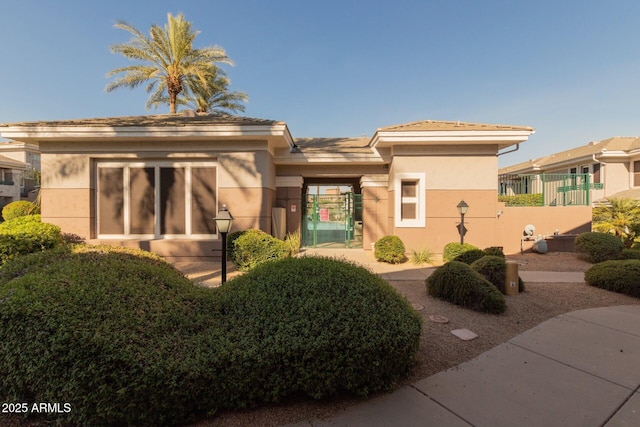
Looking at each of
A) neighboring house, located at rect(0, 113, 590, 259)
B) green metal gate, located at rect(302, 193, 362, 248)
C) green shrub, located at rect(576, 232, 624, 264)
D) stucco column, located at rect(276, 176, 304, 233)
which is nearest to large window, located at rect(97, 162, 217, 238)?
neighboring house, located at rect(0, 113, 590, 259)

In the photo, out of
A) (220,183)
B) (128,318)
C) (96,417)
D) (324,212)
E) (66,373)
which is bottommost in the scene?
(96,417)

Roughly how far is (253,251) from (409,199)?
554cm

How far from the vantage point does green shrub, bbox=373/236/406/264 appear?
8617 millimetres

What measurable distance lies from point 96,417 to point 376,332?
2.25 metres

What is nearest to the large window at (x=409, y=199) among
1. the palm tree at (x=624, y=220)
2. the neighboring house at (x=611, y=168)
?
the palm tree at (x=624, y=220)

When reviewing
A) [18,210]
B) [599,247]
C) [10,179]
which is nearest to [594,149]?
[599,247]

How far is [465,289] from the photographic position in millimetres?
4770

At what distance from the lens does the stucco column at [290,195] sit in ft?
35.7

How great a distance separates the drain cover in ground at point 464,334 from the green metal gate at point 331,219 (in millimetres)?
7544

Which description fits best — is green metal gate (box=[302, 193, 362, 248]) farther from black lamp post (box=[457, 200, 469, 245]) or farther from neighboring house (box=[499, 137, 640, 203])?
neighboring house (box=[499, 137, 640, 203])

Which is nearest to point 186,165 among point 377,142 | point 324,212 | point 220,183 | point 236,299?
point 220,183

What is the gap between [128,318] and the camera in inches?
96.0

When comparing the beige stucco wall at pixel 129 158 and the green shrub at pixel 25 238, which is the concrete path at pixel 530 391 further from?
the green shrub at pixel 25 238

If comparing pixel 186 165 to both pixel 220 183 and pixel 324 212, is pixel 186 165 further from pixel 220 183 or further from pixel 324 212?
pixel 324 212
